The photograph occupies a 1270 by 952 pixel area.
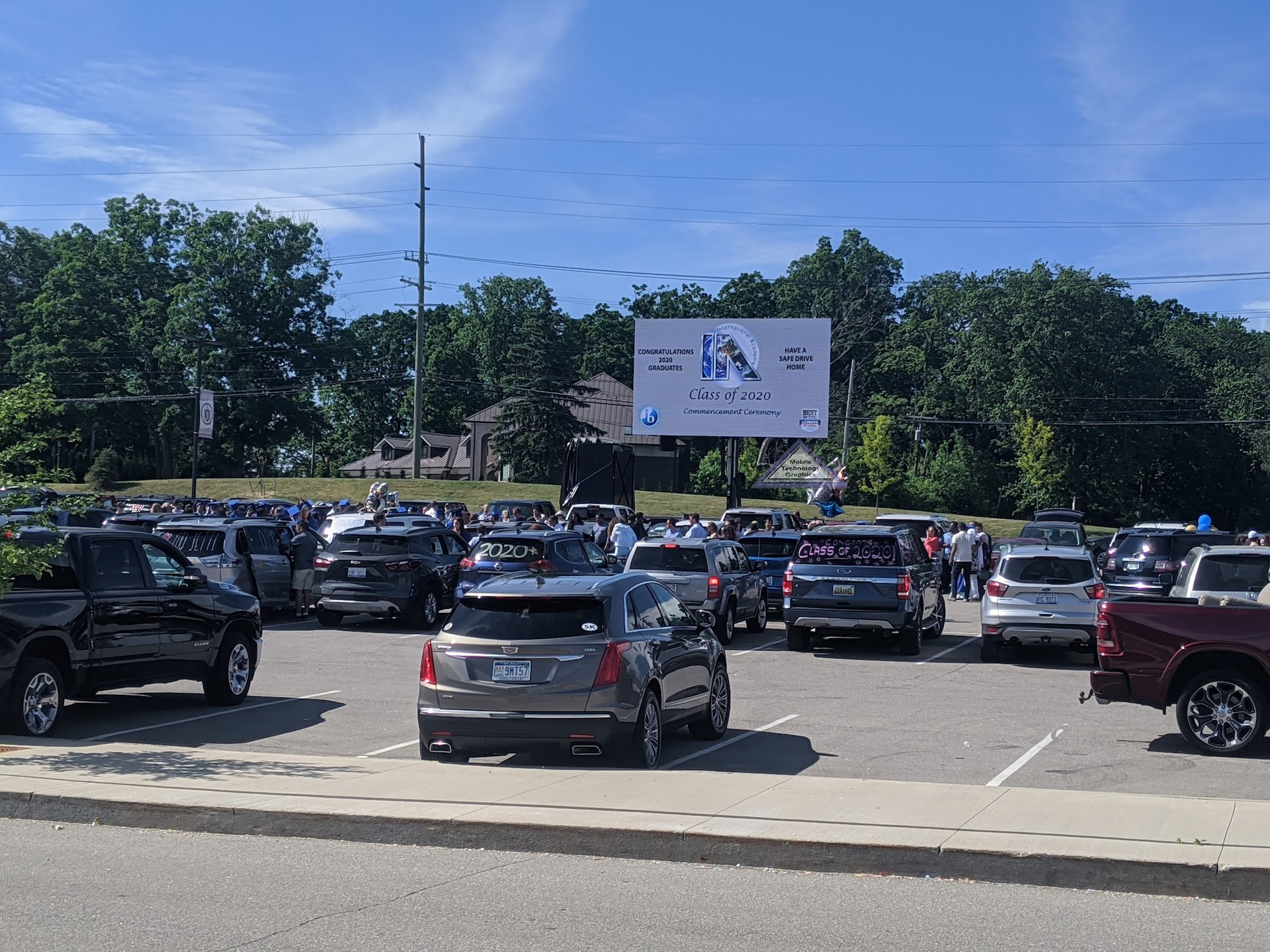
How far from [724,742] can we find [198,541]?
1289cm

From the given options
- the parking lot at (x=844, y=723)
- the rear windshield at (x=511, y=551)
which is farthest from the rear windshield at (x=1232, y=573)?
the rear windshield at (x=511, y=551)

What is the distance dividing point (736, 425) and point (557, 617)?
3339 cm

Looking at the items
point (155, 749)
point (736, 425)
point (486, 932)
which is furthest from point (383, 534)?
point (736, 425)

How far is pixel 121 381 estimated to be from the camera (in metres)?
86.6

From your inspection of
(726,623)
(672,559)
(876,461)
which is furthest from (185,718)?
(876,461)

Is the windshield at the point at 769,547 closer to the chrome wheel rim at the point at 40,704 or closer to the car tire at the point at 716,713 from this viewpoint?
the car tire at the point at 716,713

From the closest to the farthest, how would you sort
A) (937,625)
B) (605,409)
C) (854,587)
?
(854,587), (937,625), (605,409)

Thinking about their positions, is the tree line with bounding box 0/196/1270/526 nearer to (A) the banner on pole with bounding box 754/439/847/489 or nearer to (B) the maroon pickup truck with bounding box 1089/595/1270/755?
(A) the banner on pole with bounding box 754/439/847/489

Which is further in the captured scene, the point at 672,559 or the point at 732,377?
the point at 732,377

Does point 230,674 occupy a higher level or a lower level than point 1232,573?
lower

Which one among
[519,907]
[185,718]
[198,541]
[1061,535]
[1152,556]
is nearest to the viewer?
[519,907]

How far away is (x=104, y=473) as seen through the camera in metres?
72.3

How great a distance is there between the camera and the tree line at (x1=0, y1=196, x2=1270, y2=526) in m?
81.8

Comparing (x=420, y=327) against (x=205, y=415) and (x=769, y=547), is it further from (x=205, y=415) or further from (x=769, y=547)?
(x=769, y=547)
